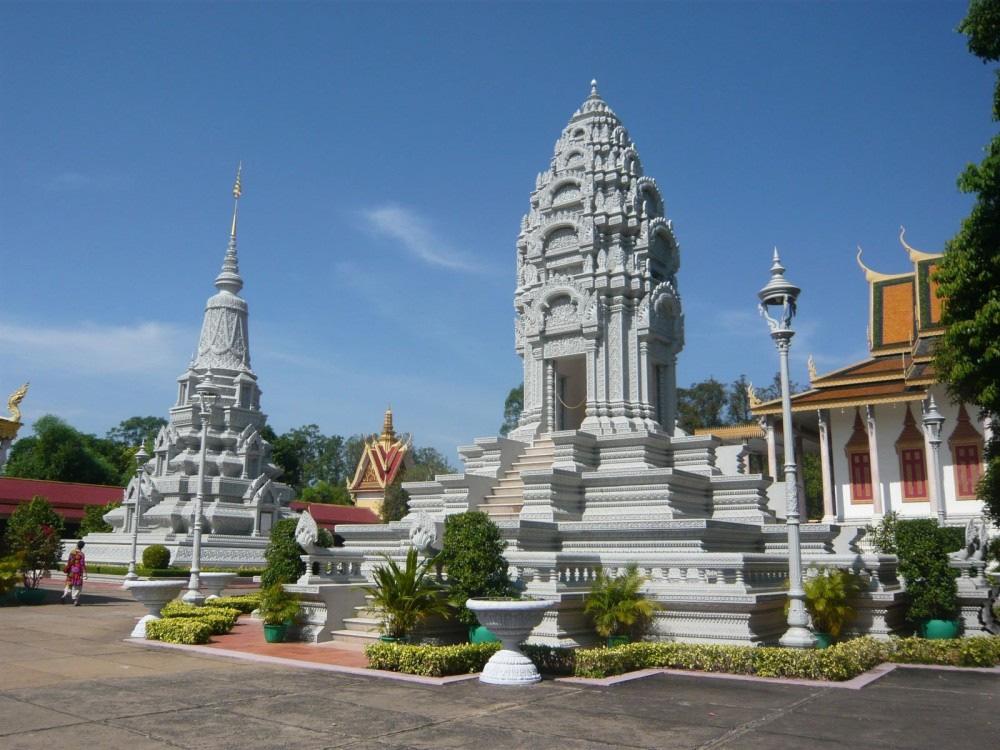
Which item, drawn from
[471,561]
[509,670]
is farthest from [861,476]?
[509,670]

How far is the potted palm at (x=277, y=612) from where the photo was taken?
13938mm

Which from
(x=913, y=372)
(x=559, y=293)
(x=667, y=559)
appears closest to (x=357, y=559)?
(x=667, y=559)

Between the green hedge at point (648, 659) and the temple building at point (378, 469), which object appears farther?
the temple building at point (378, 469)

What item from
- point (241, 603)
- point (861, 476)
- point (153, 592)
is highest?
point (861, 476)

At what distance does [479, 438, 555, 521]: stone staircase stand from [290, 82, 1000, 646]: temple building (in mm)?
45

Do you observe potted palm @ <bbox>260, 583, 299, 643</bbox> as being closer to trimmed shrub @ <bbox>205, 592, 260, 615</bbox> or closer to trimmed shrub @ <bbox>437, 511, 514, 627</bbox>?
trimmed shrub @ <bbox>437, 511, 514, 627</bbox>

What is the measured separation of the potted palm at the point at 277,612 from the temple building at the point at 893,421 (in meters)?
28.0

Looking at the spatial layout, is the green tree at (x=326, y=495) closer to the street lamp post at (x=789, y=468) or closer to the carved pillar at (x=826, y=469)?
the carved pillar at (x=826, y=469)

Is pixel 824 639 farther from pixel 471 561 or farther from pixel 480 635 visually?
pixel 471 561

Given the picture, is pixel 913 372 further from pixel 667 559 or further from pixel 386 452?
pixel 386 452

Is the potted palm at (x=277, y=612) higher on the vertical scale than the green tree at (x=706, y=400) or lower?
lower

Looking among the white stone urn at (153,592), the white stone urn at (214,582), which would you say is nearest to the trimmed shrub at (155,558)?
the white stone urn at (214,582)

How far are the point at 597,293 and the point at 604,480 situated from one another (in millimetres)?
5567

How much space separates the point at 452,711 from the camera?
856 centimetres
